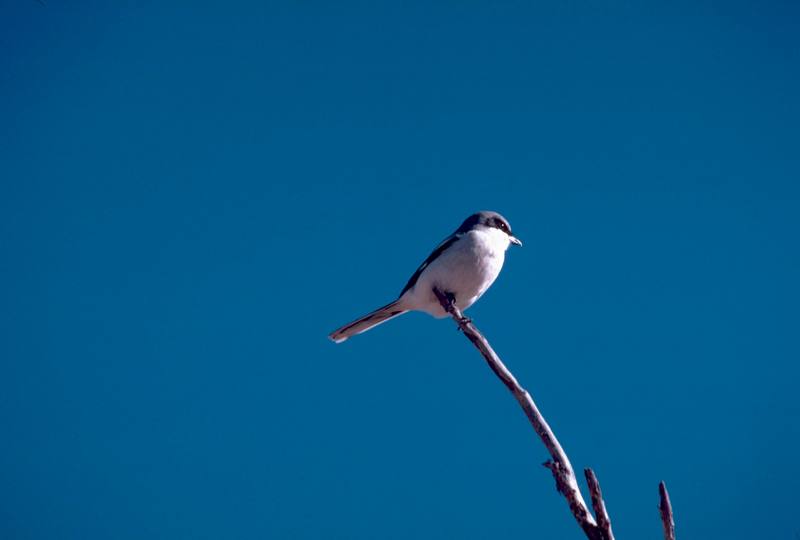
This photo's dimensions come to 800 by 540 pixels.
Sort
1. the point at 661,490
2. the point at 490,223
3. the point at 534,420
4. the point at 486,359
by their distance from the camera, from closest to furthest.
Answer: the point at 661,490 < the point at 534,420 < the point at 486,359 < the point at 490,223

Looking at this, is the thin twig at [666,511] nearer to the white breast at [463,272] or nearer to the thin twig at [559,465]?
the thin twig at [559,465]

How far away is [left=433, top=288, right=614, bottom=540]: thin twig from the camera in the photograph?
411cm

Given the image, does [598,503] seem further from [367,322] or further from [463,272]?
[367,322]

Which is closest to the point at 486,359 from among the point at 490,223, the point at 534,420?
the point at 534,420

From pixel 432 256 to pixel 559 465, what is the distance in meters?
4.15

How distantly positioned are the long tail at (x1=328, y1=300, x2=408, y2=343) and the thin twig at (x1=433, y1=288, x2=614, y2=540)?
2.24 metres

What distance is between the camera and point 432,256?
8.16 meters

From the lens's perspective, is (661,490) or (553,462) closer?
(661,490)

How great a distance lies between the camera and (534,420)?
15.5ft

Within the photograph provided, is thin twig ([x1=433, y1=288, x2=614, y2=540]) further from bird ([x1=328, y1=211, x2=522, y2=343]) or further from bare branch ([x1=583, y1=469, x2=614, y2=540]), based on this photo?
bird ([x1=328, y1=211, x2=522, y2=343])

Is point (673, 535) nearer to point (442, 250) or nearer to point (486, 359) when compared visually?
point (486, 359)

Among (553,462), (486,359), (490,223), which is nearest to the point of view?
(553,462)

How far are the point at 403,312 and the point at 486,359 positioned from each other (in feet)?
8.40

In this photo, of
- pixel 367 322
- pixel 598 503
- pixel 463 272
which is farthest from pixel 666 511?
pixel 367 322
